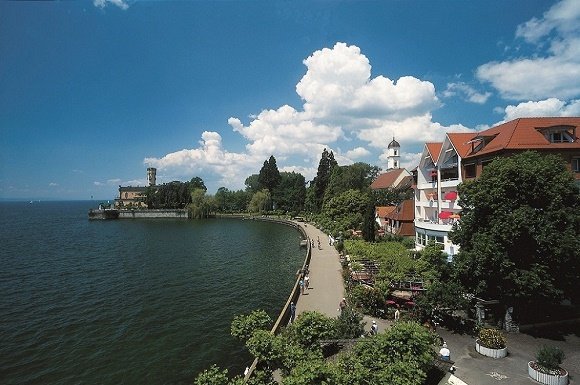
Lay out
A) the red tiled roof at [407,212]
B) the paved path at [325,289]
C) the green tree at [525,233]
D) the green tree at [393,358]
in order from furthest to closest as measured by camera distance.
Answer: the red tiled roof at [407,212] → the paved path at [325,289] → the green tree at [525,233] → the green tree at [393,358]

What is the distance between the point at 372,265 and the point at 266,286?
33.1ft

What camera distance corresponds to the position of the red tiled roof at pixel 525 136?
1008 inches

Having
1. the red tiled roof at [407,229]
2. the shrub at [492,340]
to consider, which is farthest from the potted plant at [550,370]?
the red tiled roof at [407,229]

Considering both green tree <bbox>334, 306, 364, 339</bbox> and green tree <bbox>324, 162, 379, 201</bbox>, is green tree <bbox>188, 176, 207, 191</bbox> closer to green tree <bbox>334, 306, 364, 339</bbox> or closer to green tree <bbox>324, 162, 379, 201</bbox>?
green tree <bbox>324, 162, 379, 201</bbox>

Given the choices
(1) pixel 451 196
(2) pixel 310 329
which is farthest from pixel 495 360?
(1) pixel 451 196

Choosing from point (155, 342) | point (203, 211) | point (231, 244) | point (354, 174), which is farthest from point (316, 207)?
point (155, 342)

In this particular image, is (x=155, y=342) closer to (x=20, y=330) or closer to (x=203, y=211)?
(x=20, y=330)

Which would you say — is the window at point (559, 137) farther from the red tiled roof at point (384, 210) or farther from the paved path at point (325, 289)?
the red tiled roof at point (384, 210)

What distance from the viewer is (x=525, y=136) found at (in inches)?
1043

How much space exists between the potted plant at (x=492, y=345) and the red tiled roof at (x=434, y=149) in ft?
69.3

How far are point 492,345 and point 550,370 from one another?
2.42 m

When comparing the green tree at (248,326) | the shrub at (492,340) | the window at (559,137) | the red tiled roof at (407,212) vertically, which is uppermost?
the window at (559,137)

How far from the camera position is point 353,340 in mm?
16141

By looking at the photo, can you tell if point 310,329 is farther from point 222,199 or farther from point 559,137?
point 222,199
